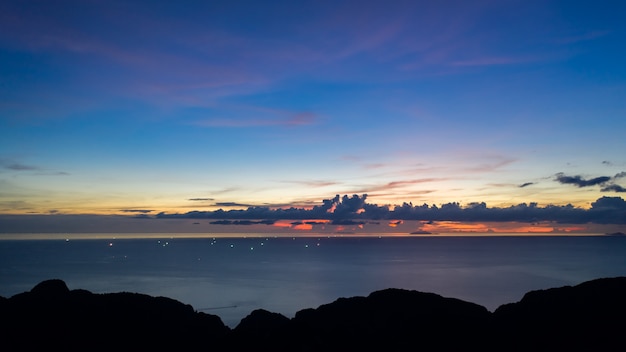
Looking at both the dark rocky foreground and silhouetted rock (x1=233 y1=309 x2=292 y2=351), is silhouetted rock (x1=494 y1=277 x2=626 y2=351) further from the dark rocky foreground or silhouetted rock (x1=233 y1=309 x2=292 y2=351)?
silhouetted rock (x1=233 y1=309 x2=292 y2=351)

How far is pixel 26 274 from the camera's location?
6048 inches

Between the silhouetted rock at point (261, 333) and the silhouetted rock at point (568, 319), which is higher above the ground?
the silhouetted rock at point (568, 319)

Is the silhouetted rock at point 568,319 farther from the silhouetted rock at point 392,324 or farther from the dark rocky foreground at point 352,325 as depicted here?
the silhouetted rock at point 392,324

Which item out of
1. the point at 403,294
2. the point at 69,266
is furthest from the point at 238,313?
the point at 69,266

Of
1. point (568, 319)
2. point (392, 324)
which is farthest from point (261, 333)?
point (568, 319)

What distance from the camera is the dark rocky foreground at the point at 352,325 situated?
2372 centimetres

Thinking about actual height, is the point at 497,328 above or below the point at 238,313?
above

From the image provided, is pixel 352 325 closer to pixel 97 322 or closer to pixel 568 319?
pixel 568 319

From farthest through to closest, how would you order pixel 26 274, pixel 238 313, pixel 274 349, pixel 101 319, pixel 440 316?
pixel 26 274 → pixel 238 313 → pixel 101 319 → pixel 440 316 → pixel 274 349

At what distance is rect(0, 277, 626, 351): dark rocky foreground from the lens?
23719mm

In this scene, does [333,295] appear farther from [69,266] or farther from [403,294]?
[69,266]

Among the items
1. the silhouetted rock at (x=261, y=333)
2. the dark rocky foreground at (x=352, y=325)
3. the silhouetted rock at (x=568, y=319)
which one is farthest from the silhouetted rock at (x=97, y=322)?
the silhouetted rock at (x=568, y=319)

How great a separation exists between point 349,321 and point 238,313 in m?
71.1

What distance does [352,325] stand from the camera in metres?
26.6
